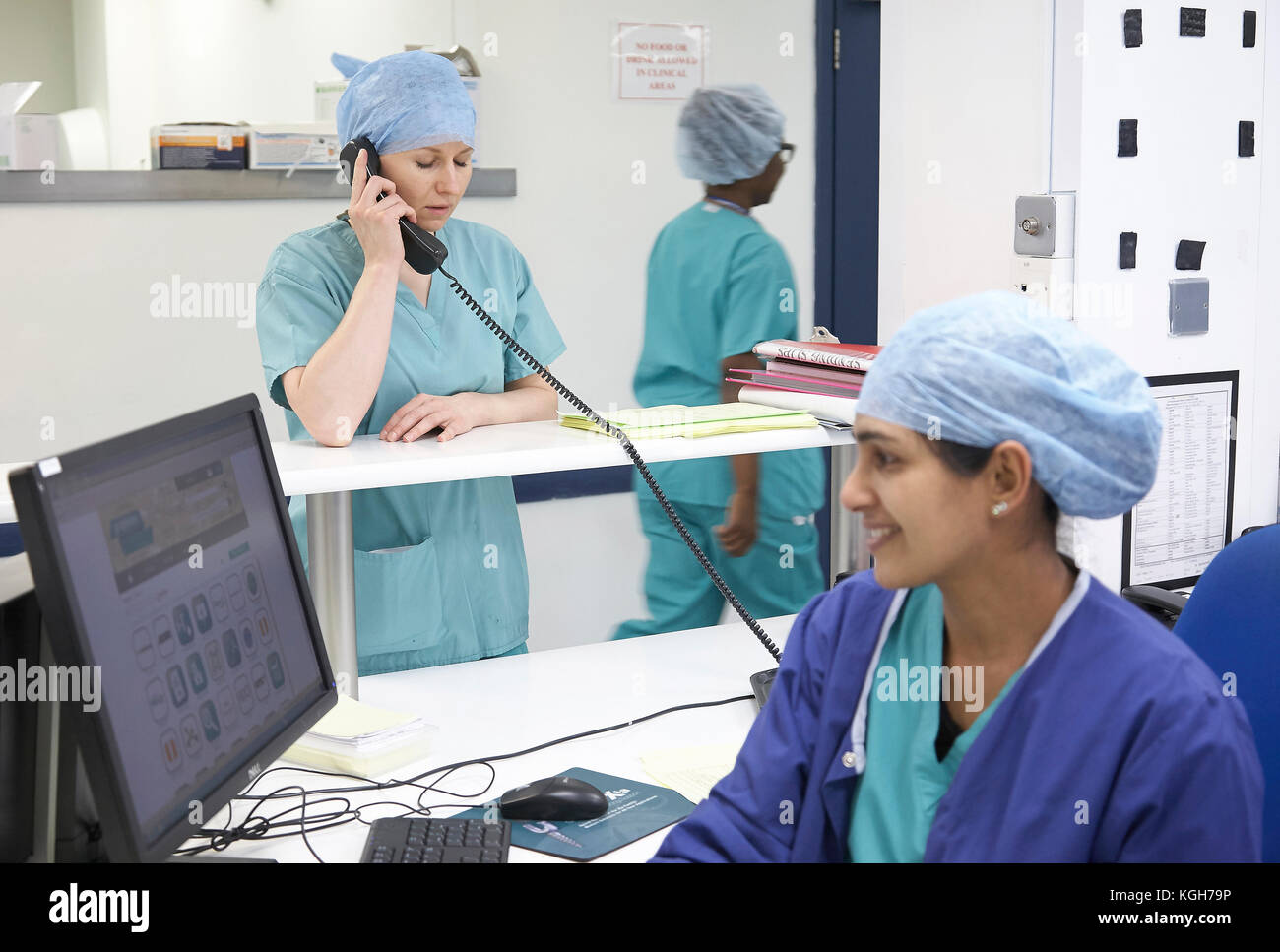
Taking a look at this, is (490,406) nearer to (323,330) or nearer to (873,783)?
(323,330)

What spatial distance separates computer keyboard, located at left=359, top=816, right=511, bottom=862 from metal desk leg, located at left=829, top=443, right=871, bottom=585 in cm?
93

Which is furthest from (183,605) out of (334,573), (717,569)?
(717,569)

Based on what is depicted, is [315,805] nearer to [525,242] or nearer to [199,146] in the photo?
[199,146]

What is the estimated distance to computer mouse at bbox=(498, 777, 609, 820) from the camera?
4.65ft

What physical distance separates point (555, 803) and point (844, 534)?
35.9 inches

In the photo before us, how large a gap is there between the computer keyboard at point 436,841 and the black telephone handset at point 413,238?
0.94 metres

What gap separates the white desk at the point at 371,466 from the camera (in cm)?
171

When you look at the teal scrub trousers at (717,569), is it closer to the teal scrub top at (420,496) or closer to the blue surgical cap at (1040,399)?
the teal scrub top at (420,496)

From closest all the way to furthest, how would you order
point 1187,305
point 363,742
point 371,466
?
point 363,742 < point 371,466 < point 1187,305

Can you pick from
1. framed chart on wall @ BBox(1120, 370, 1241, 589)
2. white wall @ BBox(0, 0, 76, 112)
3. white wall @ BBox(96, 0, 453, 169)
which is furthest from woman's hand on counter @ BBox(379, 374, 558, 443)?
white wall @ BBox(0, 0, 76, 112)

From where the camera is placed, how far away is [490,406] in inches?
80.0

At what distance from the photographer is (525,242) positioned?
11.7 feet
